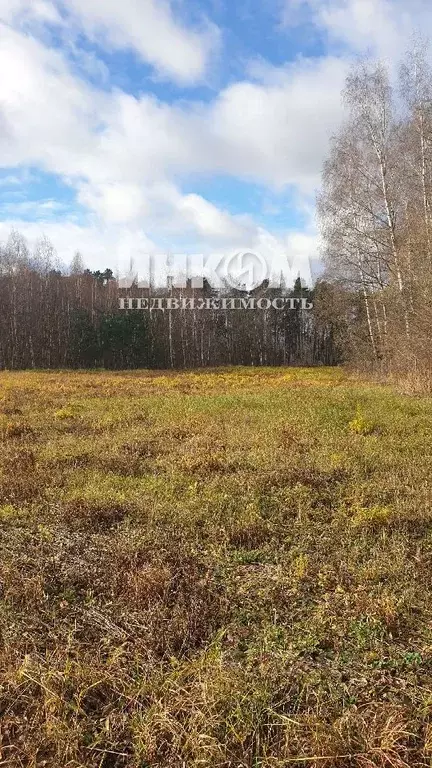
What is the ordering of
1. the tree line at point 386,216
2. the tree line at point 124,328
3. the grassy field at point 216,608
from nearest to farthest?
the grassy field at point 216,608 < the tree line at point 386,216 < the tree line at point 124,328

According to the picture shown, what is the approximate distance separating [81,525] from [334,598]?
2.49m

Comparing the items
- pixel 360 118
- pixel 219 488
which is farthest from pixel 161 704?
pixel 360 118

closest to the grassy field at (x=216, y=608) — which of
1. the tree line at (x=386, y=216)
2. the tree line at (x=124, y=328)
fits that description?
the tree line at (x=386, y=216)

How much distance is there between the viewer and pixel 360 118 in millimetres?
19188

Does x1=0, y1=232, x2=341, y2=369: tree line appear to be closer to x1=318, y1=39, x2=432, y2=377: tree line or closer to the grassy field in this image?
x1=318, y1=39, x2=432, y2=377: tree line

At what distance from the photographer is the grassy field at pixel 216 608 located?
2.50 metres

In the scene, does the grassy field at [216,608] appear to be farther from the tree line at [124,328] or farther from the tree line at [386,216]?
the tree line at [124,328]

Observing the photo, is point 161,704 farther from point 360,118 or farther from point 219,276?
point 219,276

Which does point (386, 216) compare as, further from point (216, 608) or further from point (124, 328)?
point (124, 328)

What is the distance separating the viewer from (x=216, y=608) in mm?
3607

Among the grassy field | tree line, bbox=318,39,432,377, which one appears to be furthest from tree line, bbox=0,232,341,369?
the grassy field

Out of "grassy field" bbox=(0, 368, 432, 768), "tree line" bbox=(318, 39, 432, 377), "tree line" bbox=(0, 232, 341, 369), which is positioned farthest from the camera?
"tree line" bbox=(0, 232, 341, 369)

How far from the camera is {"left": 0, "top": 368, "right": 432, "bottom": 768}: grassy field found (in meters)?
2.50

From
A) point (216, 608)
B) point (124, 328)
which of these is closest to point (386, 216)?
point (216, 608)
